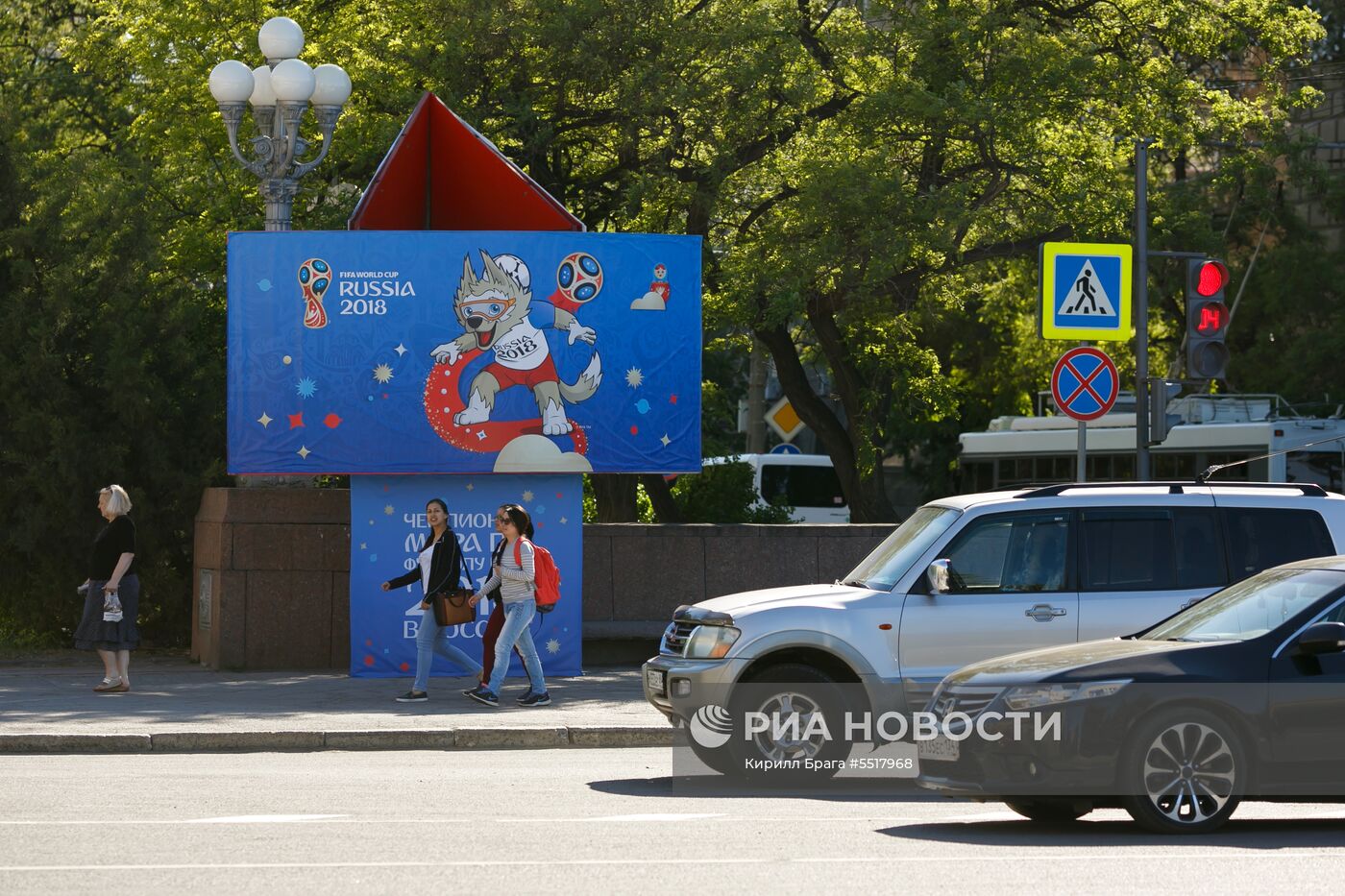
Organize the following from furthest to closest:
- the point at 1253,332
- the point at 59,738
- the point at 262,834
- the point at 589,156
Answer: the point at 1253,332, the point at 589,156, the point at 59,738, the point at 262,834

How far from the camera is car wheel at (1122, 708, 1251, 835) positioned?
8750 mm

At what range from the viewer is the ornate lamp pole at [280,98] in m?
17.8

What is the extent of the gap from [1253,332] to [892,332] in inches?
676

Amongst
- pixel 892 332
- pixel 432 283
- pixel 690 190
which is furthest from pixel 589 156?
pixel 432 283

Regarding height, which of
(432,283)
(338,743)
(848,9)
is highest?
(848,9)

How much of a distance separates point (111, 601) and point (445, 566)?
111 inches

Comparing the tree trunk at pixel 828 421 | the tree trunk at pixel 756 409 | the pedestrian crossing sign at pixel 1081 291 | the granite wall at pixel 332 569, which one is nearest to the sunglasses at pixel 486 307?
the granite wall at pixel 332 569

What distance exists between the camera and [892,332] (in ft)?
85.7

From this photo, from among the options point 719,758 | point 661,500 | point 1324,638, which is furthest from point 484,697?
point 661,500

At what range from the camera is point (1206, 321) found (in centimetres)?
1664

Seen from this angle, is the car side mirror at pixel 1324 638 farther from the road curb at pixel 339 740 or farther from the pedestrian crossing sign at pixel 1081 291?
the pedestrian crossing sign at pixel 1081 291

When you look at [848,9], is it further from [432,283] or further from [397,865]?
[397,865]

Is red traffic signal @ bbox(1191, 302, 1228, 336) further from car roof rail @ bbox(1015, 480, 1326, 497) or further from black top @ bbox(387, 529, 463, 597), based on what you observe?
black top @ bbox(387, 529, 463, 597)

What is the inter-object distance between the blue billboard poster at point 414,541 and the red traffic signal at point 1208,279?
5.80 metres
